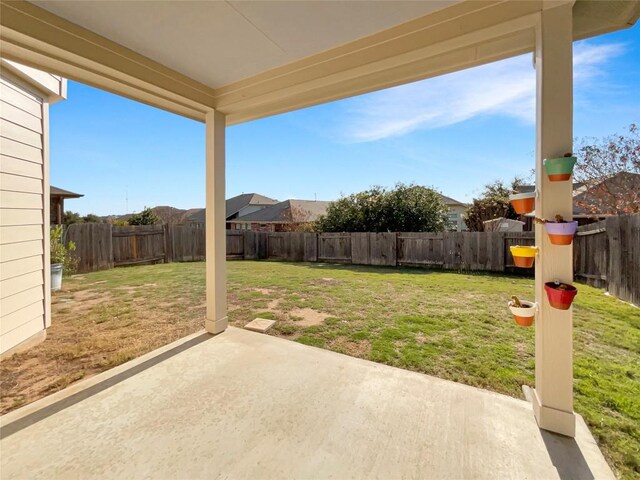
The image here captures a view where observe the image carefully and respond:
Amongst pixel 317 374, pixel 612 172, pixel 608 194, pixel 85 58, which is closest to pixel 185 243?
pixel 85 58

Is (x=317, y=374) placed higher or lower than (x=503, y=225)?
lower

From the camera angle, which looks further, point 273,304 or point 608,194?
point 608,194

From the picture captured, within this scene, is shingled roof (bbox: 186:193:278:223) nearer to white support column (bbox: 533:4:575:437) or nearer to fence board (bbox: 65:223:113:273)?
fence board (bbox: 65:223:113:273)

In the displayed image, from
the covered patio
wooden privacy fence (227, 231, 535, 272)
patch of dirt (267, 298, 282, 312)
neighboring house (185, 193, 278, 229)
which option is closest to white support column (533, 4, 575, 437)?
the covered patio

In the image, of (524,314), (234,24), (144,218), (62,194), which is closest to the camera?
(524,314)

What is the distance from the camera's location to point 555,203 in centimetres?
158

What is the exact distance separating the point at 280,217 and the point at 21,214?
1590cm

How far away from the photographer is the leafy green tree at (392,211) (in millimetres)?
9562

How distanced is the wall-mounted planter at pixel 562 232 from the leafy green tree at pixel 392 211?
824 cm

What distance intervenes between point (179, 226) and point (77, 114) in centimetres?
413

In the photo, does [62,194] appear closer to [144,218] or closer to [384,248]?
[144,218]

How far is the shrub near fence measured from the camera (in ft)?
14.4

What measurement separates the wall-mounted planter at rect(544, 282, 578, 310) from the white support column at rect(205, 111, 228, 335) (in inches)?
113

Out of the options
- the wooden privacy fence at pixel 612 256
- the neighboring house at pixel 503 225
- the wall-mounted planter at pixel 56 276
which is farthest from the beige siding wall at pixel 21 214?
the neighboring house at pixel 503 225
